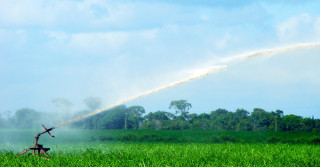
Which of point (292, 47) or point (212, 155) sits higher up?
point (292, 47)

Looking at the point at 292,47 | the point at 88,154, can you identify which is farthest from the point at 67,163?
the point at 292,47

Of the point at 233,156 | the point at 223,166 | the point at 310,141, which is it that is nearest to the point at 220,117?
the point at 310,141

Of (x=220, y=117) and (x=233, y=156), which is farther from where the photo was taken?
(x=220, y=117)

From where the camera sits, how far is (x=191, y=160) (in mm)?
9844

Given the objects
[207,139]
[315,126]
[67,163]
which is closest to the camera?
[67,163]

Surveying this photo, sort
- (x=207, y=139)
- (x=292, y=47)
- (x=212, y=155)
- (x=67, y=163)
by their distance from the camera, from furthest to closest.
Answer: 1. (x=207, y=139)
2. (x=212, y=155)
3. (x=292, y=47)
4. (x=67, y=163)

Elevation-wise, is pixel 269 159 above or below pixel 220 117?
below

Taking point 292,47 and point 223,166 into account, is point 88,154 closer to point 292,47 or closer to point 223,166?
point 223,166

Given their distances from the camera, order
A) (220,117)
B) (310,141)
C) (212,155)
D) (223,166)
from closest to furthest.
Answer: (223,166)
(212,155)
(310,141)
(220,117)

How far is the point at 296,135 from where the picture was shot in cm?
2459

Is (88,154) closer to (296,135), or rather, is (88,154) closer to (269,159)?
(269,159)

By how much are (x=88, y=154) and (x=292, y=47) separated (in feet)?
22.5

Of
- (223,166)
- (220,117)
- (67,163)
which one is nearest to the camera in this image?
(223,166)

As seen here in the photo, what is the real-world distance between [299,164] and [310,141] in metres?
13.2
